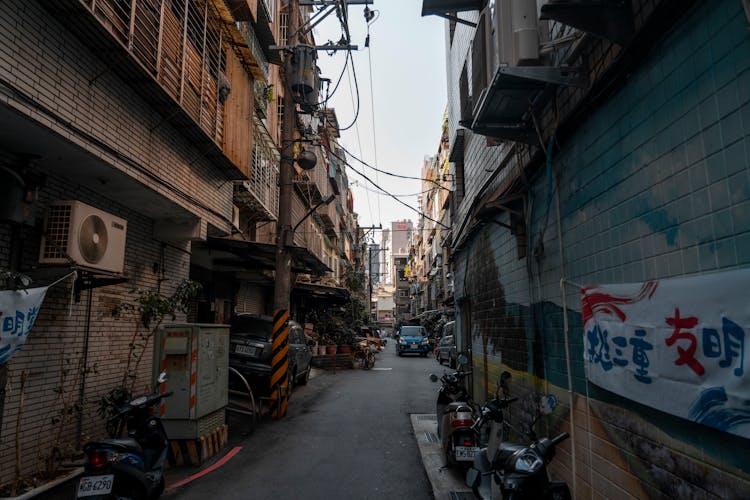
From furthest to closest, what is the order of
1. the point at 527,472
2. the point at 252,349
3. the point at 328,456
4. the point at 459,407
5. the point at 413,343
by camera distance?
the point at 413,343 < the point at 252,349 < the point at 328,456 < the point at 459,407 < the point at 527,472

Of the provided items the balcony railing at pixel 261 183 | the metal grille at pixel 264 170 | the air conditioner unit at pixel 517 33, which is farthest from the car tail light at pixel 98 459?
the metal grille at pixel 264 170

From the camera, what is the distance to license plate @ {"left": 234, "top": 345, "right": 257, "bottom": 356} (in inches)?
429

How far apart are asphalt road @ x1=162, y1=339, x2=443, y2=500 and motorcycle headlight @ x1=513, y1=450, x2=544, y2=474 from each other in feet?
7.84

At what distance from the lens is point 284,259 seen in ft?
34.6

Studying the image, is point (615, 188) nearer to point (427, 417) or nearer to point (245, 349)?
point (427, 417)

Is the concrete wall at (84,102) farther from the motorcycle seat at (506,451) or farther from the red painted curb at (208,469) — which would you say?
the motorcycle seat at (506,451)

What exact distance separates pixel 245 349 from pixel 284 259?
2.29 meters

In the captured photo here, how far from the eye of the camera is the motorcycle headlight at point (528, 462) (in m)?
3.43

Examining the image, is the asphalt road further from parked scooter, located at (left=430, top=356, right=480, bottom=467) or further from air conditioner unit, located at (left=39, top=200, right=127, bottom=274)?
air conditioner unit, located at (left=39, top=200, right=127, bottom=274)

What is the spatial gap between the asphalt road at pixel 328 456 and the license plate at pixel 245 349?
5.01 ft

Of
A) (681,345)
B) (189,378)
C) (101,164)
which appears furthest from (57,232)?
(681,345)

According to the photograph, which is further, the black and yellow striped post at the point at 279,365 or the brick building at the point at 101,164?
the black and yellow striped post at the point at 279,365

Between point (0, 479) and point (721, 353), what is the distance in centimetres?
646

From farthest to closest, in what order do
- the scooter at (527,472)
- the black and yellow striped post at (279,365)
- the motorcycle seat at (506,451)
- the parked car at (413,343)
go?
the parked car at (413,343) → the black and yellow striped post at (279,365) → the motorcycle seat at (506,451) → the scooter at (527,472)
